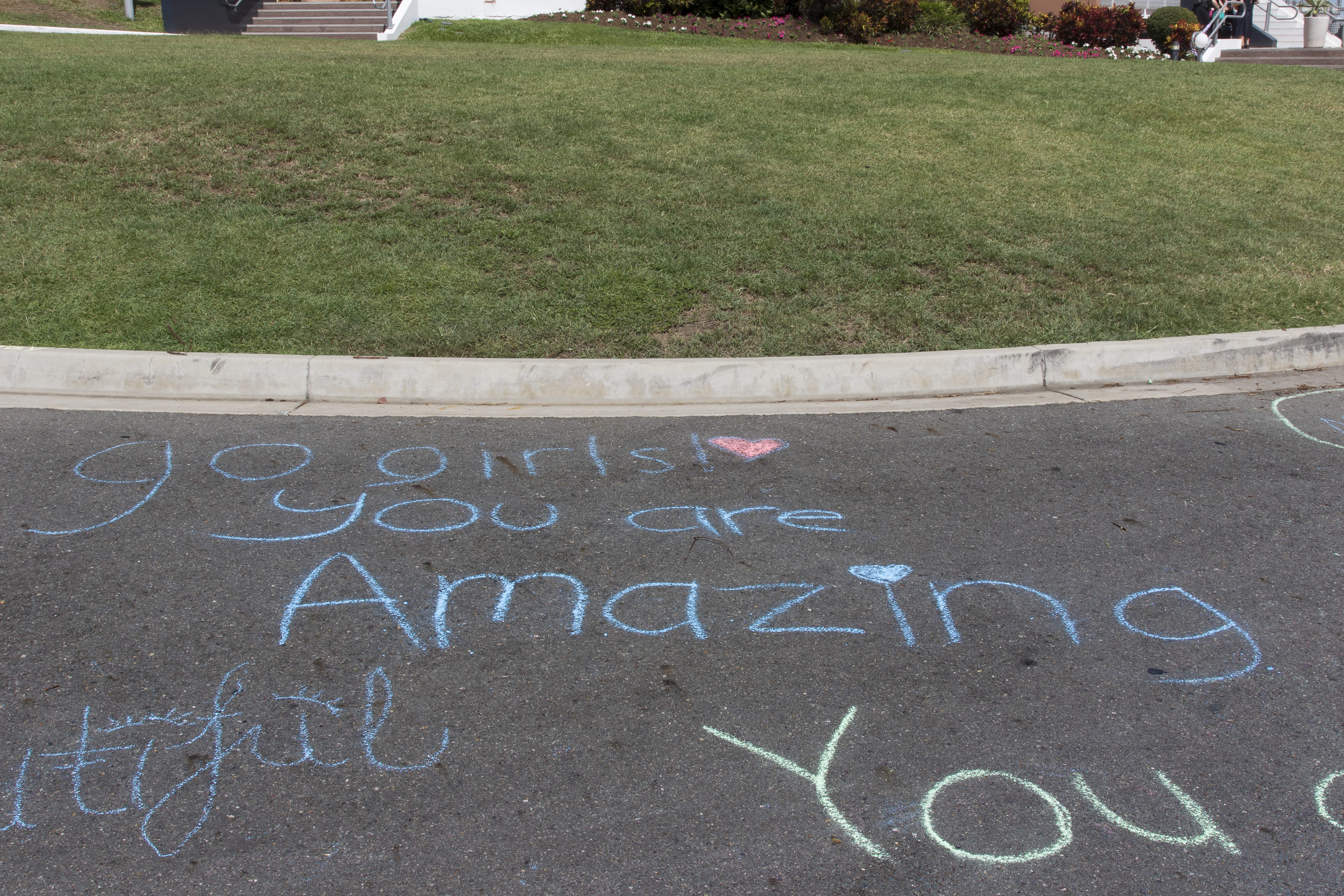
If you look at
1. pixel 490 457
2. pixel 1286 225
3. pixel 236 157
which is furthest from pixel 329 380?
pixel 1286 225

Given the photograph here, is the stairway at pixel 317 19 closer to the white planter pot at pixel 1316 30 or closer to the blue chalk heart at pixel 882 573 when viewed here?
the white planter pot at pixel 1316 30

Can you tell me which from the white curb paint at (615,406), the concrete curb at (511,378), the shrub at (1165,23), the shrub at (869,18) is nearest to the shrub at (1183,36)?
the shrub at (1165,23)

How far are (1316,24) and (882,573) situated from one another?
21.3 metres

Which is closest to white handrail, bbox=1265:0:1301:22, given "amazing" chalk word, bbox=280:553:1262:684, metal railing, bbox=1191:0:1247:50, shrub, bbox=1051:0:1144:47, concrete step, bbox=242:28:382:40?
metal railing, bbox=1191:0:1247:50

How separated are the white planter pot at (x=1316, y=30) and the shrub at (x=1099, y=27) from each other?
2.85 meters

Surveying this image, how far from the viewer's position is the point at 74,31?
64.2 feet

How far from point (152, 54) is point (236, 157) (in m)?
4.71

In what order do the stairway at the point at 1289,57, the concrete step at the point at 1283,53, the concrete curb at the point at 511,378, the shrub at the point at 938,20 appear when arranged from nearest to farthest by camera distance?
the concrete curb at the point at 511,378, the stairway at the point at 1289,57, the concrete step at the point at 1283,53, the shrub at the point at 938,20

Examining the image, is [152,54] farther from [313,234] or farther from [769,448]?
[769,448]

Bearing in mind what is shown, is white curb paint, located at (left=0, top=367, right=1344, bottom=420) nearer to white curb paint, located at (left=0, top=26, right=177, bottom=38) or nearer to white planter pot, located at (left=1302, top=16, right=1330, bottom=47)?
white curb paint, located at (left=0, top=26, right=177, bottom=38)

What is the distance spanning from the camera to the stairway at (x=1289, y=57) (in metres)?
18.3

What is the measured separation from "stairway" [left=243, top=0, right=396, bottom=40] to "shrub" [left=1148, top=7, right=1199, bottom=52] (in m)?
14.6

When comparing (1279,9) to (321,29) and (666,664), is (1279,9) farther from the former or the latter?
(666,664)

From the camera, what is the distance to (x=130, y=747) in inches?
120
